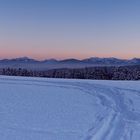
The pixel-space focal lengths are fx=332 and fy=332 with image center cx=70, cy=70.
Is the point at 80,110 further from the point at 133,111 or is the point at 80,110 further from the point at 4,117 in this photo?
the point at 4,117

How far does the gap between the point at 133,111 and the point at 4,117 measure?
4.20 metres

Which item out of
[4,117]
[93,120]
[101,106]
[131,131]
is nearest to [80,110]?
[101,106]

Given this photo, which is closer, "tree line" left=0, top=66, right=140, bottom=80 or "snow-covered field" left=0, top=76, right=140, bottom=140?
"snow-covered field" left=0, top=76, right=140, bottom=140

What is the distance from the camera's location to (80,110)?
11.4 m

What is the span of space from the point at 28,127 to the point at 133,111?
4136mm

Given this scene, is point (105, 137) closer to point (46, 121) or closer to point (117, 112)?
point (46, 121)

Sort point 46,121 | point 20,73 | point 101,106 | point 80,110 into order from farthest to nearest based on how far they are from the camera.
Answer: point 20,73
point 101,106
point 80,110
point 46,121

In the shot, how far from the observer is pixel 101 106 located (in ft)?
40.3

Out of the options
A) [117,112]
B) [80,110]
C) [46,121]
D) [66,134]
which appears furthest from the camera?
[80,110]

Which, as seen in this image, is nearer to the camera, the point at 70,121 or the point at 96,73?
the point at 70,121

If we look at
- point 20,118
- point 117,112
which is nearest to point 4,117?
point 20,118

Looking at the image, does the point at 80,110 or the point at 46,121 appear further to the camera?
the point at 80,110

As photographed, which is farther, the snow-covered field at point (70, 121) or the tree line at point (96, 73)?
the tree line at point (96, 73)

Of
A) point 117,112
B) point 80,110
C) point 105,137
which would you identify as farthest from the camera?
point 80,110
